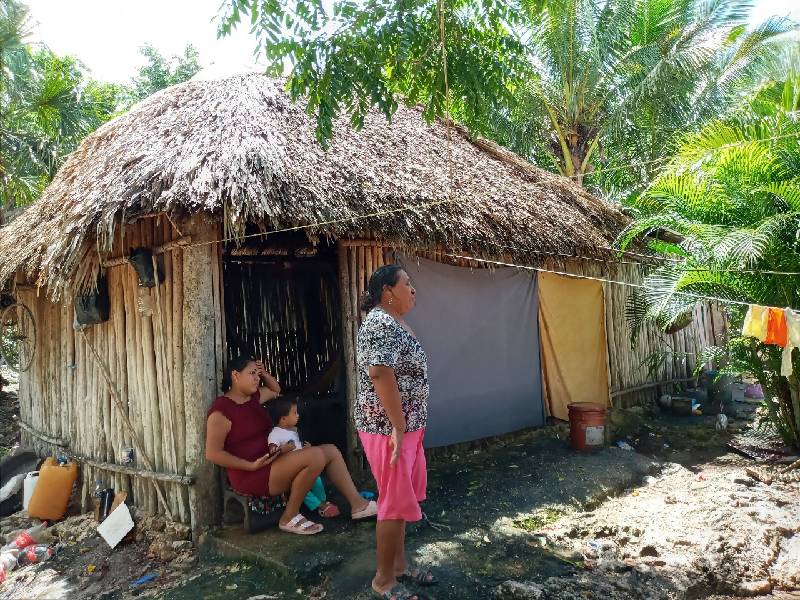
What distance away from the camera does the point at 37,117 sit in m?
10.7

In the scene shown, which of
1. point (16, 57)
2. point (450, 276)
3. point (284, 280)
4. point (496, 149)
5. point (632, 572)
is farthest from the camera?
point (16, 57)

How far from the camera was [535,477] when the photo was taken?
5.57 meters

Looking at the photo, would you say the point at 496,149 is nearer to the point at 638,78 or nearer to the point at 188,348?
the point at 638,78

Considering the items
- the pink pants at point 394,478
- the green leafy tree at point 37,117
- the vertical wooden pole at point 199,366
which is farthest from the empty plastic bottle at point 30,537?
the green leafy tree at point 37,117

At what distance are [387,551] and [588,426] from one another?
376 cm

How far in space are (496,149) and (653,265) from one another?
274 centimetres

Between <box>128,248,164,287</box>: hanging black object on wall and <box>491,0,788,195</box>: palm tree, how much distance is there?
23.9ft

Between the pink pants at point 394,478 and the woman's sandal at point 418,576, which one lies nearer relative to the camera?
the pink pants at point 394,478

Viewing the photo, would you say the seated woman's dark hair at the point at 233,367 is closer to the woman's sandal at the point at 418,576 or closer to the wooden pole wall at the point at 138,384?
the wooden pole wall at the point at 138,384

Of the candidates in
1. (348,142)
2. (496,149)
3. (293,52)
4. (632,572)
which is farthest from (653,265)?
(293,52)

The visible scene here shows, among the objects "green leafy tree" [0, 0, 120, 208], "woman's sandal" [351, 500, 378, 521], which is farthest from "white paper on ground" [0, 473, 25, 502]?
"green leafy tree" [0, 0, 120, 208]

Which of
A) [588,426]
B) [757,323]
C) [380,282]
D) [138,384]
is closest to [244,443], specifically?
[138,384]

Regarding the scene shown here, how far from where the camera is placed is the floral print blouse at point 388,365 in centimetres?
303

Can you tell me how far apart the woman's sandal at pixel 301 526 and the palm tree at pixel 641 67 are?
7995mm
